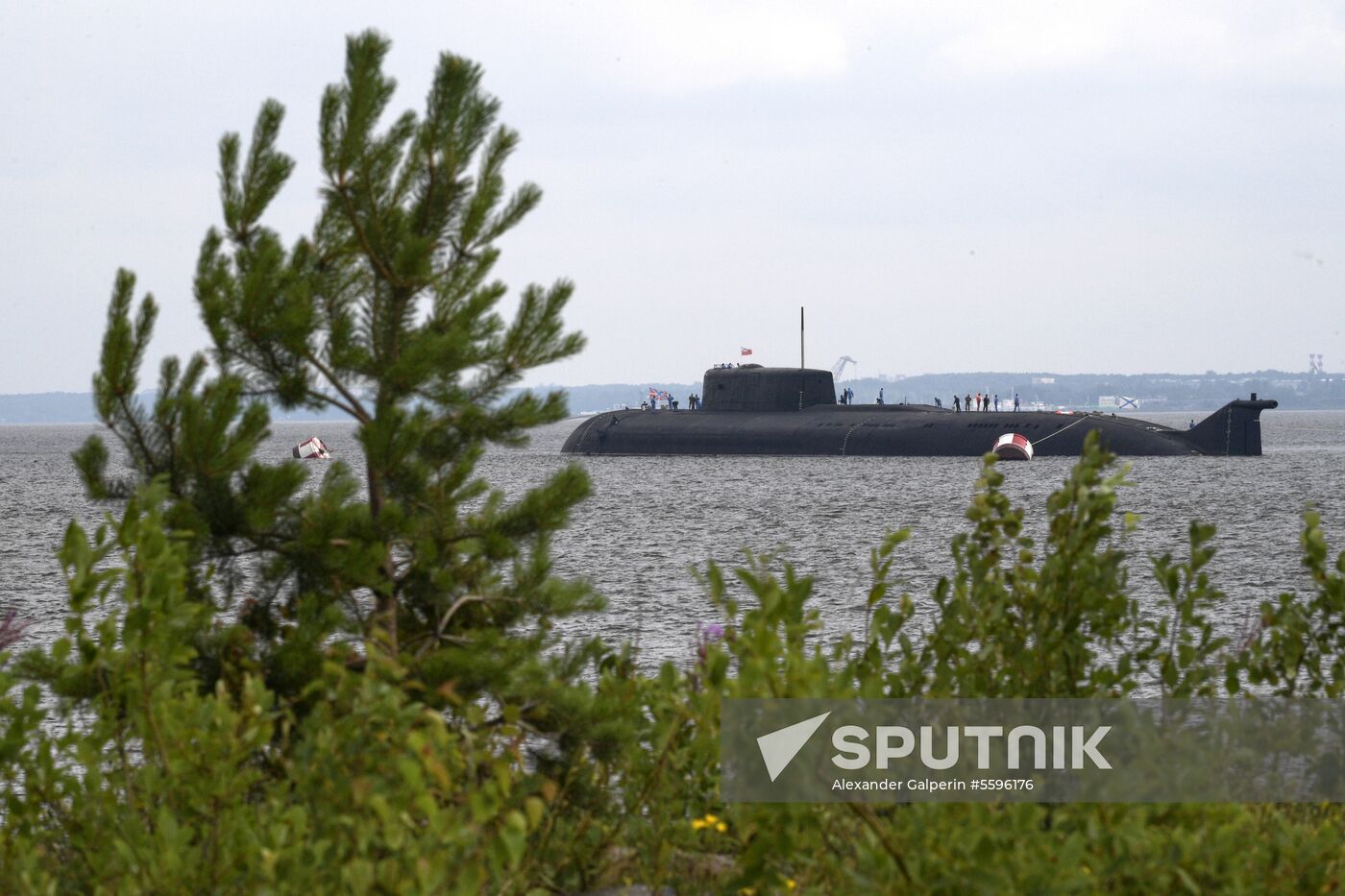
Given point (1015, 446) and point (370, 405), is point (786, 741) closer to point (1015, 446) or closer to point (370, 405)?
point (370, 405)

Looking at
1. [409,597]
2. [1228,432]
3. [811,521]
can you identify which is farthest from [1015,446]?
[409,597]

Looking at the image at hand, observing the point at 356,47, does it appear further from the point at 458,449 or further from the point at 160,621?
the point at 160,621

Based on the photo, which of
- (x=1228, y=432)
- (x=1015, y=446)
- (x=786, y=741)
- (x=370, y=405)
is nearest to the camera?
(x=786, y=741)

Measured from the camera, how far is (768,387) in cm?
7600

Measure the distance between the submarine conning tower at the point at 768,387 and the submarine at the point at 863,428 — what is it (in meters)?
0.05

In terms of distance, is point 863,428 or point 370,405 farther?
point 863,428

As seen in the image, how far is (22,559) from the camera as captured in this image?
118 ft

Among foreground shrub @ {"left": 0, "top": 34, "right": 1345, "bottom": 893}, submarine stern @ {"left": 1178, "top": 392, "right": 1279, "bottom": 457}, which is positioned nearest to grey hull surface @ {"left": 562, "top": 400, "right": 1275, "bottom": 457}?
submarine stern @ {"left": 1178, "top": 392, "right": 1279, "bottom": 457}

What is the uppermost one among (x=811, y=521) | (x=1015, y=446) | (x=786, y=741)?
(x=786, y=741)

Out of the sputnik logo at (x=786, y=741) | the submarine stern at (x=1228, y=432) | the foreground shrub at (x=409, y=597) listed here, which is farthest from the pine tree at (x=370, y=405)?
the submarine stern at (x=1228, y=432)

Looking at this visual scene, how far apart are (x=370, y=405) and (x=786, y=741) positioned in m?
2.88

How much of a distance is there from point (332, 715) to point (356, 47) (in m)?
3.17

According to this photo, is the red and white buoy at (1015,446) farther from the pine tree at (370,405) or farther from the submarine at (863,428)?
the pine tree at (370,405)

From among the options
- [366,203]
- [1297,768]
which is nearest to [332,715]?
[366,203]
